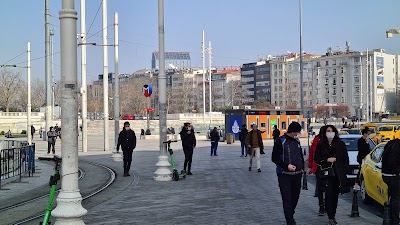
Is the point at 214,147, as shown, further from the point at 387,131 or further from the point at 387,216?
the point at 387,216

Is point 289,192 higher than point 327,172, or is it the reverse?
point 327,172

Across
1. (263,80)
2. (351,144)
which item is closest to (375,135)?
(351,144)

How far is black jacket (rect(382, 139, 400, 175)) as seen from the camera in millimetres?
9547

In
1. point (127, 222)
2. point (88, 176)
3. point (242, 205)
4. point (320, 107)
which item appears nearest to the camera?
point (127, 222)

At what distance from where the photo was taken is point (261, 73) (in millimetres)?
176500

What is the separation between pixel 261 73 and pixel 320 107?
140ft

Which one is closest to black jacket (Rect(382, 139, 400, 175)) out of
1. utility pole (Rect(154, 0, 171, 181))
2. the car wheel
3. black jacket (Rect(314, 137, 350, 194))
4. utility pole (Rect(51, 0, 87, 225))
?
black jacket (Rect(314, 137, 350, 194))

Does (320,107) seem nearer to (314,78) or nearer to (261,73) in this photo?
(314,78)

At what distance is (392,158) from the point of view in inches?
376

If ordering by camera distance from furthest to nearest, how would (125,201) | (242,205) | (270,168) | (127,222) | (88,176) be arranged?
(270,168) < (88,176) < (125,201) < (242,205) < (127,222)

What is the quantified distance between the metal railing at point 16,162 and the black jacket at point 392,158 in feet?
41.0

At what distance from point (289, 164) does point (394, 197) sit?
1.91m

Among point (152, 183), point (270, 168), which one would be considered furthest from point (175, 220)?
point (270, 168)

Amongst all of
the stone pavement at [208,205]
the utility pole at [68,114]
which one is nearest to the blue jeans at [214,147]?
the stone pavement at [208,205]
